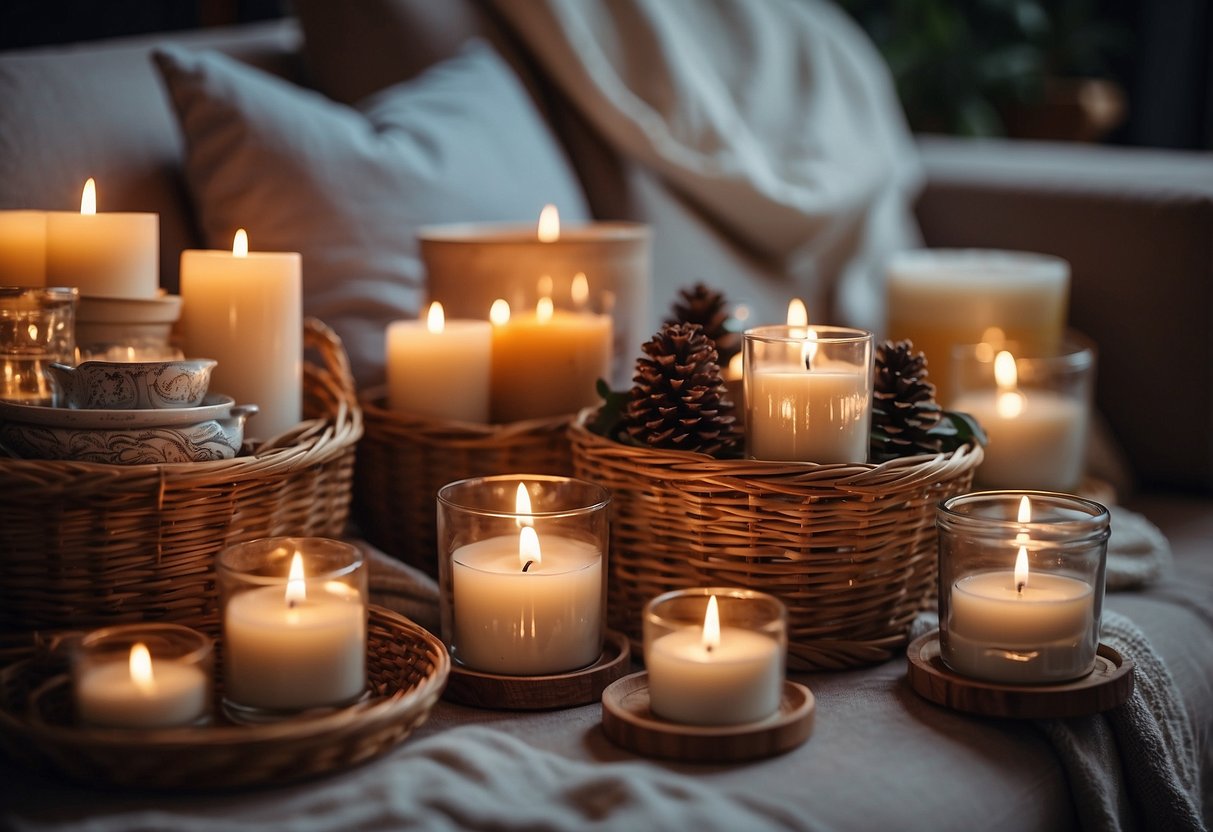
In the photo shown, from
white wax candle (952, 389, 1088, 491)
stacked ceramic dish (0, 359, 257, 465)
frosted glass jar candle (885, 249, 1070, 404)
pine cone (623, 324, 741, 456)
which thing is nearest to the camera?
stacked ceramic dish (0, 359, 257, 465)

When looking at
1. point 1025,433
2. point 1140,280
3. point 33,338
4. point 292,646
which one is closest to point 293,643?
point 292,646

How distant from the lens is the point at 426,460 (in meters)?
1.12

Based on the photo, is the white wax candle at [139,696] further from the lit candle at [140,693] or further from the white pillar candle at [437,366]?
the white pillar candle at [437,366]

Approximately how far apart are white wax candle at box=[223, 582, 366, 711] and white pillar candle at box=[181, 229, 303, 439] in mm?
264

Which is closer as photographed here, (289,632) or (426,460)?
(289,632)

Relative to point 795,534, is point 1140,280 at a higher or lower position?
higher

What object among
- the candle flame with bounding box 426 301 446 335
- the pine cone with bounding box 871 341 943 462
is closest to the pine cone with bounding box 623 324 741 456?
the pine cone with bounding box 871 341 943 462

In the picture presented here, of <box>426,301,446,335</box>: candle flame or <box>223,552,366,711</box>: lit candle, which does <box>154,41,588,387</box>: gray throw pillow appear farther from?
<box>223,552,366,711</box>: lit candle

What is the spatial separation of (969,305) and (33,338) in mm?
1062

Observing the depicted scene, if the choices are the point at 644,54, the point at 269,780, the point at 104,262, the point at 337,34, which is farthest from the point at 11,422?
the point at 644,54

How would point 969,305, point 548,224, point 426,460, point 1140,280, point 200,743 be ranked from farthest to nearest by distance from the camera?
1. point 1140,280
2. point 969,305
3. point 548,224
4. point 426,460
5. point 200,743

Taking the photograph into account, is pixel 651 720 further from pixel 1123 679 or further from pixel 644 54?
pixel 644 54

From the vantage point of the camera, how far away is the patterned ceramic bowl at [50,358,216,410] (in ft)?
2.91

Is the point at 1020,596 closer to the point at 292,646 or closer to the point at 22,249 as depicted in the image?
the point at 292,646
